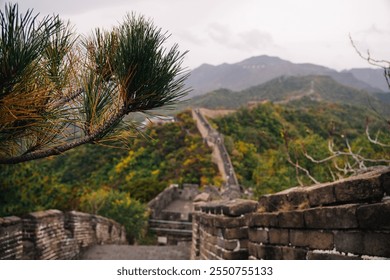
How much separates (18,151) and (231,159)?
23072 millimetres

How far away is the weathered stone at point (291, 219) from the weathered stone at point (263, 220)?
0.08 m

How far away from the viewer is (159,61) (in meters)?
2.72

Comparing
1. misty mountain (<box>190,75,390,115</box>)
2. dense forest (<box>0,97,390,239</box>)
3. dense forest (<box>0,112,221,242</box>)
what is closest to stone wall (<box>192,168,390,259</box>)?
dense forest (<box>0,97,390,239</box>)

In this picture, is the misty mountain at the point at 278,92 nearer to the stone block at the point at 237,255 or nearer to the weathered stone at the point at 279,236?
the stone block at the point at 237,255

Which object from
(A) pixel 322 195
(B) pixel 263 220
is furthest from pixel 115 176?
(A) pixel 322 195

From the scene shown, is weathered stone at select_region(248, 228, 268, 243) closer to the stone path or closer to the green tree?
the green tree

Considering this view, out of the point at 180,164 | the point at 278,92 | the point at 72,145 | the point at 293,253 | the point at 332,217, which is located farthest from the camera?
the point at 278,92

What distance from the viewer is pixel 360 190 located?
200 cm

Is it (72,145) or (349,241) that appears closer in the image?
(349,241)

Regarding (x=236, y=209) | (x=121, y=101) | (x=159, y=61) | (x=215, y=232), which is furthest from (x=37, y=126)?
(x=215, y=232)

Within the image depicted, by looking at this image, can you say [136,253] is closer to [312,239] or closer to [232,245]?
[232,245]

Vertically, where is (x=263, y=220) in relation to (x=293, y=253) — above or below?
above

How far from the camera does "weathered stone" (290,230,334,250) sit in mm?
2279

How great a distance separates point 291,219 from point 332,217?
531 mm
